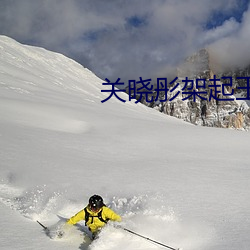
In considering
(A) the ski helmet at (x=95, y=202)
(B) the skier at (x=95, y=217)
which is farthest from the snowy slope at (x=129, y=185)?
(A) the ski helmet at (x=95, y=202)

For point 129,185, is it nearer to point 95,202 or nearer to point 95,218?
point 95,218

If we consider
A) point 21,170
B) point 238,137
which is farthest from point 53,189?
point 238,137

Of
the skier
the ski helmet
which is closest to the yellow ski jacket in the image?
the skier

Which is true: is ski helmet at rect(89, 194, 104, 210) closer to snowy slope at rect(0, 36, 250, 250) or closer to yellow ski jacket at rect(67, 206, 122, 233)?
yellow ski jacket at rect(67, 206, 122, 233)

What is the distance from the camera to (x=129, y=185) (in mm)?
7984

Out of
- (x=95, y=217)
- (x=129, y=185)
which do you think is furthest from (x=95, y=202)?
(x=129, y=185)

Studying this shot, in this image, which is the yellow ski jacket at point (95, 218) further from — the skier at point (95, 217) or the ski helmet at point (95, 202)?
the ski helmet at point (95, 202)

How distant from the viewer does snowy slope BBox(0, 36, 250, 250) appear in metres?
5.41

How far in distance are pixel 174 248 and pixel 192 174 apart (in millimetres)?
4059

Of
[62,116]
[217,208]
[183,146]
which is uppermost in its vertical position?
[62,116]

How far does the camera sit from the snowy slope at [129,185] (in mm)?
5414

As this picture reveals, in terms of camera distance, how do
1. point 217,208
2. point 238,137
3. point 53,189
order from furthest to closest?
point 238,137, point 53,189, point 217,208

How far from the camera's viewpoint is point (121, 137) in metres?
14.4

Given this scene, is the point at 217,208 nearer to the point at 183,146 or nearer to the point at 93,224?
the point at 93,224
